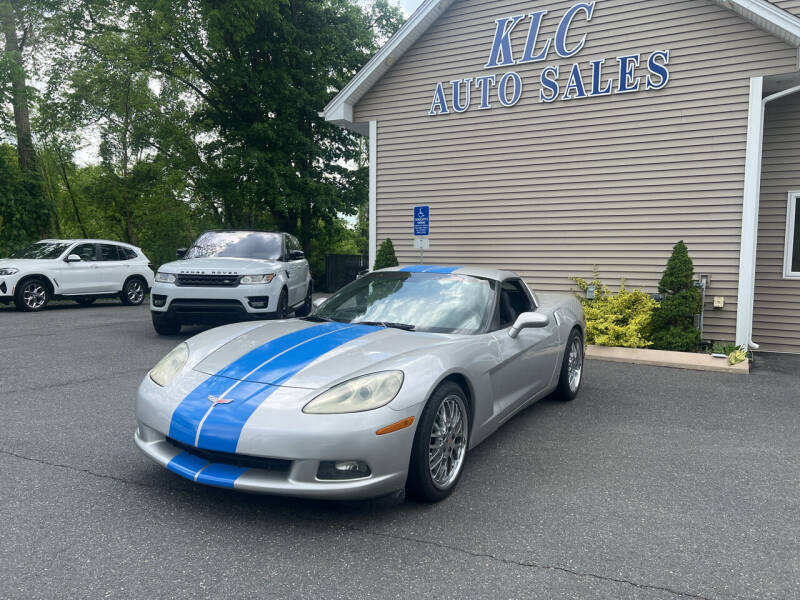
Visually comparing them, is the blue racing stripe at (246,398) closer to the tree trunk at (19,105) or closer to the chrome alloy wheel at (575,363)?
the chrome alloy wheel at (575,363)

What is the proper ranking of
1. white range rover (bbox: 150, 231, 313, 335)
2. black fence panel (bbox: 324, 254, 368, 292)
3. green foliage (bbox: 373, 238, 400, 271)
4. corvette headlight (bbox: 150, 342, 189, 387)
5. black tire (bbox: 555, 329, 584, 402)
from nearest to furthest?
corvette headlight (bbox: 150, 342, 189, 387)
black tire (bbox: 555, 329, 584, 402)
white range rover (bbox: 150, 231, 313, 335)
green foliage (bbox: 373, 238, 400, 271)
black fence panel (bbox: 324, 254, 368, 292)

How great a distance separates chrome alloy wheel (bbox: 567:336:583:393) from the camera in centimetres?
587

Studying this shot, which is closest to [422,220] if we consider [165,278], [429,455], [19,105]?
[165,278]

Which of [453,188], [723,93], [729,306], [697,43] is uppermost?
[697,43]

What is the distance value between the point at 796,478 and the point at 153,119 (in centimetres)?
2096

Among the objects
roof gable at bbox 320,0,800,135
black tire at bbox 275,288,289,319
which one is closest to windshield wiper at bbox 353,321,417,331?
black tire at bbox 275,288,289,319

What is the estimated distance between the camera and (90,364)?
7133 millimetres

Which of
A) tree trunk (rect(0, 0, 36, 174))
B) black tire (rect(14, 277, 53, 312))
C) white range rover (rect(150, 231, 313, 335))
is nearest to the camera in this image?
white range rover (rect(150, 231, 313, 335))

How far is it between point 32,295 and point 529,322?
12.1 m

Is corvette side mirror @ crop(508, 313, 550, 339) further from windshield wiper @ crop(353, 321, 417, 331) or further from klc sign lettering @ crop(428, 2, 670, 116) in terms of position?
klc sign lettering @ crop(428, 2, 670, 116)

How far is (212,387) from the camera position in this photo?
3285 mm

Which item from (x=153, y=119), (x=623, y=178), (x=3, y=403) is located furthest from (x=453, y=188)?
(x=153, y=119)

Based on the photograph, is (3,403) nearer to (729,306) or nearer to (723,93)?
(729,306)

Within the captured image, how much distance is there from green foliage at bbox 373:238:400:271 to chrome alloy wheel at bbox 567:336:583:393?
5.92 metres
